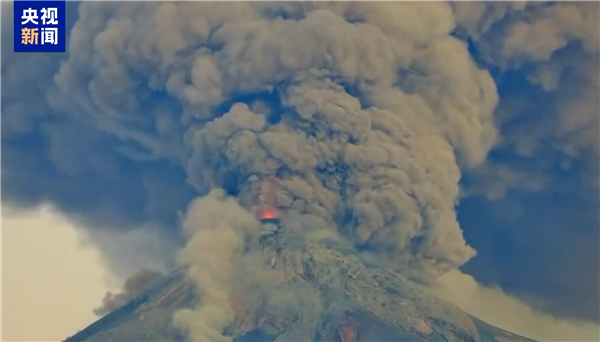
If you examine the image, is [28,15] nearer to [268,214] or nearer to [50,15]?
[50,15]

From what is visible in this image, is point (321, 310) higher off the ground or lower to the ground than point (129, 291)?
lower

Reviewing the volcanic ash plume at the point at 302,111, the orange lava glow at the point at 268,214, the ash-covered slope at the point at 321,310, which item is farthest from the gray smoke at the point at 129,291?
the orange lava glow at the point at 268,214

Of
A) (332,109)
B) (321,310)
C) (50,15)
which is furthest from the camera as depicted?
(50,15)

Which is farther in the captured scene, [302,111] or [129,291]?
[302,111]

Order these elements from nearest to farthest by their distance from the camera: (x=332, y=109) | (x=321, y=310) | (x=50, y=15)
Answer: (x=321, y=310), (x=332, y=109), (x=50, y=15)

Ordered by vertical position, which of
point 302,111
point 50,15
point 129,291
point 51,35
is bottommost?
point 129,291

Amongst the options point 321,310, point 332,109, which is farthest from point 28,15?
point 321,310

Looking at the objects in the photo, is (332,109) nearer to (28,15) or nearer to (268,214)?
(268,214)

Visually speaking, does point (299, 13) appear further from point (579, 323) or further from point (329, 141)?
point (579, 323)

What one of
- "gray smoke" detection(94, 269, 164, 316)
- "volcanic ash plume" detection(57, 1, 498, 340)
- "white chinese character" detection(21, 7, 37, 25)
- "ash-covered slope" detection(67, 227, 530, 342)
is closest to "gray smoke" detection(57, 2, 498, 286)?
"volcanic ash plume" detection(57, 1, 498, 340)

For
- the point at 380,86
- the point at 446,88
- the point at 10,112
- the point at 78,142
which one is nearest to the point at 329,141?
the point at 380,86
